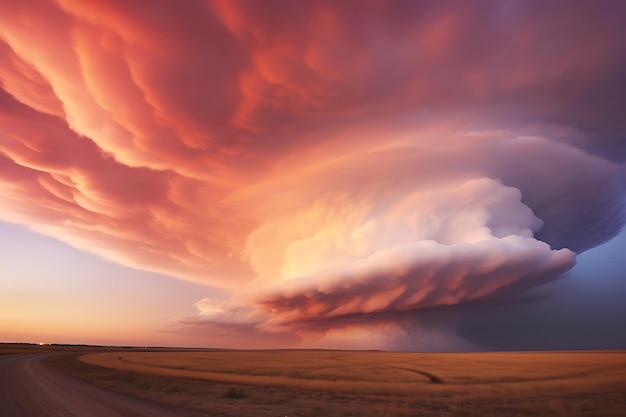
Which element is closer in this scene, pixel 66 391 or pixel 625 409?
pixel 625 409

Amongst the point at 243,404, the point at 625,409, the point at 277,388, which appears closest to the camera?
the point at 625,409

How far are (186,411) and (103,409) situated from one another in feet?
11.9

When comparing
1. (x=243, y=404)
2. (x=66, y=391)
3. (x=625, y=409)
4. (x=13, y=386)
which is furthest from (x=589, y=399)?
(x=13, y=386)

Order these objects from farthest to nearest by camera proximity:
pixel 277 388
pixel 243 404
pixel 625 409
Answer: pixel 277 388, pixel 243 404, pixel 625 409

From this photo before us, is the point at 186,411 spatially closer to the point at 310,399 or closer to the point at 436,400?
the point at 310,399

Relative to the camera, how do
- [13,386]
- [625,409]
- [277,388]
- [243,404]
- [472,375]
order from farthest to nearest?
1. [472,375]
2. [277,388]
3. [13,386]
4. [243,404]
5. [625,409]

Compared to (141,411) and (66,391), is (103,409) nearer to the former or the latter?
(141,411)

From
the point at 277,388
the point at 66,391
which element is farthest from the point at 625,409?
the point at 66,391

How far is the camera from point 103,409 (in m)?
19.3

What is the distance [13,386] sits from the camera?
27531 mm

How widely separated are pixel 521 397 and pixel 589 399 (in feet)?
12.0

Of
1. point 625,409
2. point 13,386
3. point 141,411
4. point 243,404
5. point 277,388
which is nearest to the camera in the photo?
point 141,411

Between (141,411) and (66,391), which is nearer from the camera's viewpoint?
(141,411)

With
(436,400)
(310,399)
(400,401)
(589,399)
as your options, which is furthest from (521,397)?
(310,399)
